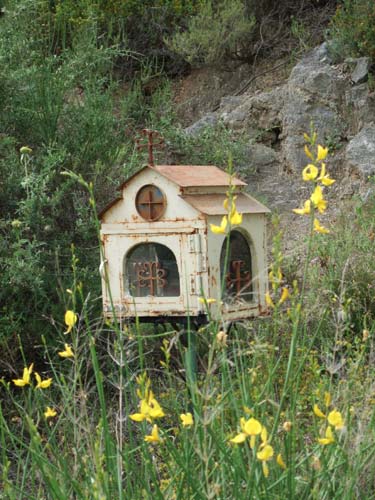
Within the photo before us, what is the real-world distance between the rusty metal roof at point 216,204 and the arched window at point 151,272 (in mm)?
231

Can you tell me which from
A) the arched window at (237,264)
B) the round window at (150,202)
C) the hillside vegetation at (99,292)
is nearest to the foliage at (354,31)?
the hillside vegetation at (99,292)

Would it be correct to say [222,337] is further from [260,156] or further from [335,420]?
[260,156]

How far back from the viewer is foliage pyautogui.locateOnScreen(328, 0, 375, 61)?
7.18 metres

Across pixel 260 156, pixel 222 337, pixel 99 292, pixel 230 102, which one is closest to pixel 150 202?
pixel 99 292

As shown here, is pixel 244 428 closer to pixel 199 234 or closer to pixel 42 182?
pixel 199 234

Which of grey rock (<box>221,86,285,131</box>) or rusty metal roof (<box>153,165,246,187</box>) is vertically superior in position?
grey rock (<box>221,86,285,131</box>)

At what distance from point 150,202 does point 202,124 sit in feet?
12.7

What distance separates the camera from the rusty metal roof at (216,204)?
344 centimetres

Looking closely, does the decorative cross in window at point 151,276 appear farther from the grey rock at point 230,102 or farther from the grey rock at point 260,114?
the grey rock at point 230,102

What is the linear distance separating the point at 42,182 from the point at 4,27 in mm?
1397

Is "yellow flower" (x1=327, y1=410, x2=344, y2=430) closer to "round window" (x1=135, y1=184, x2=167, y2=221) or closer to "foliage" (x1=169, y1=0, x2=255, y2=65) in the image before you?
"round window" (x1=135, y1=184, x2=167, y2=221)

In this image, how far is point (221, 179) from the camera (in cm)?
365

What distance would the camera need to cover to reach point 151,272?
11.7 ft

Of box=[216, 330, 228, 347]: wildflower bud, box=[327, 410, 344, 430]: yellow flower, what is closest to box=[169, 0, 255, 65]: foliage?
box=[216, 330, 228, 347]: wildflower bud
